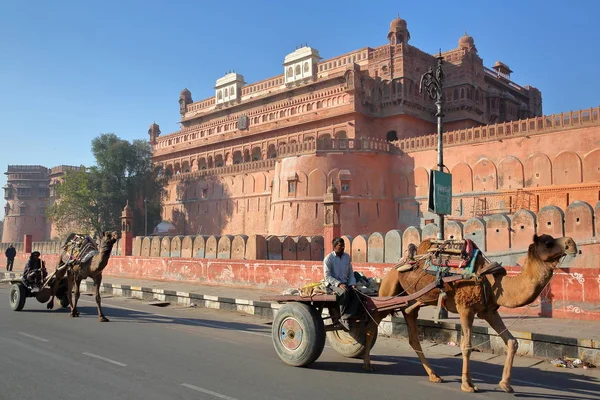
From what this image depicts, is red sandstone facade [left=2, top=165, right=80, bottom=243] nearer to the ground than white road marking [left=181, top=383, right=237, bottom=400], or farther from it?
farther from it

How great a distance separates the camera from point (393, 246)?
49.1 feet

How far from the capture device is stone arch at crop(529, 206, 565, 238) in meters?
13.6

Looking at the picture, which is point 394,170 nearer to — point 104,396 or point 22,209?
point 104,396

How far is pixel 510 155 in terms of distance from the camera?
26.6 meters

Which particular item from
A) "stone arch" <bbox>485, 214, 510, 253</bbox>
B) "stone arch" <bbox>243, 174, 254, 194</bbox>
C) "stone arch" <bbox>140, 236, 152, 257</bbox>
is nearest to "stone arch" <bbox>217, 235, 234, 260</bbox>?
"stone arch" <bbox>140, 236, 152, 257</bbox>

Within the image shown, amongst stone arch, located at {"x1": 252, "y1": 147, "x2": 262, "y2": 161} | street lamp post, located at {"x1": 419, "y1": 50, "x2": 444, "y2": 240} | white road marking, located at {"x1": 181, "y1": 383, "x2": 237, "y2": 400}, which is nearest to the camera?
white road marking, located at {"x1": 181, "y1": 383, "x2": 237, "y2": 400}

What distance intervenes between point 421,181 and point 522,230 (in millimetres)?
16272

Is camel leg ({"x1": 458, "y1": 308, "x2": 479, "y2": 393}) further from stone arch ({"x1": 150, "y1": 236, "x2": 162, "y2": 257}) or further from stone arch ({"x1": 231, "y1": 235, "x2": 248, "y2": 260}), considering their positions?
stone arch ({"x1": 150, "y1": 236, "x2": 162, "y2": 257})

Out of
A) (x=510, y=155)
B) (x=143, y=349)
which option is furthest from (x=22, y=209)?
(x=143, y=349)

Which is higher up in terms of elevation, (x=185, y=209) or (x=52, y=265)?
(x=185, y=209)

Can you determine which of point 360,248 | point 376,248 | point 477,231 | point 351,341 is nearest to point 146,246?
point 360,248

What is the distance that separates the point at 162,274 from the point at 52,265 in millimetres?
13144

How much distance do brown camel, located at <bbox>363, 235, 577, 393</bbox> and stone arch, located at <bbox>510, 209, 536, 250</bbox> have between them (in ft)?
29.5

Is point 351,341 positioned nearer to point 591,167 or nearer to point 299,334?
point 299,334
